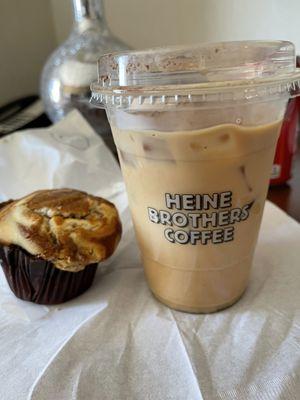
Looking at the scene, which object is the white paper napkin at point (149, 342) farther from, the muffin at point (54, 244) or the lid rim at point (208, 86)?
the lid rim at point (208, 86)

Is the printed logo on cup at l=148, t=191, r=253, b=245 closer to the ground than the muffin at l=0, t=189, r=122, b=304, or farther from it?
farther from it

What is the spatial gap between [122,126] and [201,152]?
8 cm

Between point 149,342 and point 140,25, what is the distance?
36.7 inches

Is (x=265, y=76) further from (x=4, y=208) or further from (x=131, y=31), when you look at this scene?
(x=131, y=31)

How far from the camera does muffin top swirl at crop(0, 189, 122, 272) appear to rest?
411 millimetres

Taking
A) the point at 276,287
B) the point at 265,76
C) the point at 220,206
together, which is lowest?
the point at 276,287

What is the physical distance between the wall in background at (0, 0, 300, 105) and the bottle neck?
24 centimetres

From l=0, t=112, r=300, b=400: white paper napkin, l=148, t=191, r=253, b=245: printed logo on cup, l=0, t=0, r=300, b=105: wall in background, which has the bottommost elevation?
l=0, t=112, r=300, b=400: white paper napkin

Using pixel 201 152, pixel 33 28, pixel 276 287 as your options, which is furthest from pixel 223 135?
pixel 33 28

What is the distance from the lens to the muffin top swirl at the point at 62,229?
0.41 meters

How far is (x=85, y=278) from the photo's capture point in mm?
454

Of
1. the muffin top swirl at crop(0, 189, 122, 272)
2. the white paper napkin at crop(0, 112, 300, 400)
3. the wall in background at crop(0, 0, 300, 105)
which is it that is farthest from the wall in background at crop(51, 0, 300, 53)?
the muffin top swirl at crop(0, 189, 122, 272)

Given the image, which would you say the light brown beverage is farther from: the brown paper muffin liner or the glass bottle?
the glass bottle

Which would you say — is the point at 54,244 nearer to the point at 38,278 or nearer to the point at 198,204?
the point at 38,278
